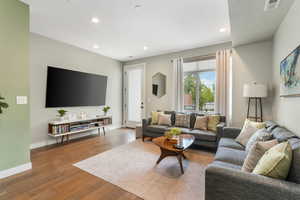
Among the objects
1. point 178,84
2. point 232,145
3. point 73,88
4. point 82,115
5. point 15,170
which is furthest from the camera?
point 178,84

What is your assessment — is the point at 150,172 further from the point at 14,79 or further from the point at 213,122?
the point at 14,79

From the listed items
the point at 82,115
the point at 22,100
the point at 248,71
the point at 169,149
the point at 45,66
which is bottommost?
the point at 169,149

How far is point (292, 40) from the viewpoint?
200 centimetres

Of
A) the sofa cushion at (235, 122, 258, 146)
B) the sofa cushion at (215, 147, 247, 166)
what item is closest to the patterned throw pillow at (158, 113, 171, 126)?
the sofa cushion at (235, 122, 258, 146)

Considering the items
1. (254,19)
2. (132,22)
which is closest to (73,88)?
(132,22)

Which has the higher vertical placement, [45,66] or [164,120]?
[45,66]

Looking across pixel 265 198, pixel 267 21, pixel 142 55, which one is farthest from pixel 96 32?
pixel 265 198

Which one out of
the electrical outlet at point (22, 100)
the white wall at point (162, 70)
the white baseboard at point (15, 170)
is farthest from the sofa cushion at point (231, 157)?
the electrical outlet at point (22, 100)

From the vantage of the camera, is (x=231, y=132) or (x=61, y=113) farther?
(x=61, y=113)

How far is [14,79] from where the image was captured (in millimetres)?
2283

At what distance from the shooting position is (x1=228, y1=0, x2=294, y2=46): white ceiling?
76.5 inches

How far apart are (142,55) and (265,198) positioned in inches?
193

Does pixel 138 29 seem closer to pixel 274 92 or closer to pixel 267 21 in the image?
pixel 267 21

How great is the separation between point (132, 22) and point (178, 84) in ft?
8.10
